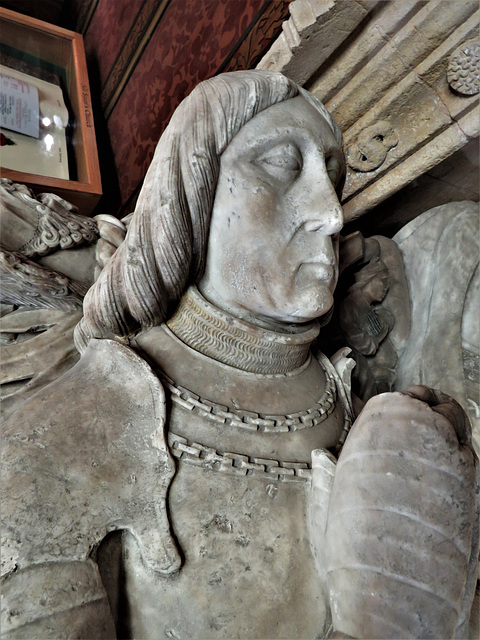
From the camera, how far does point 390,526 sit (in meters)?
0.77

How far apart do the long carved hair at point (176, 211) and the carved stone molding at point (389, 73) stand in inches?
29.0

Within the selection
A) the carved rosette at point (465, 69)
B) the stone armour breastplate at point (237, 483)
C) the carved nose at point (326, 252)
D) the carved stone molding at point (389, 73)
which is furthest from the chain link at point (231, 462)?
the carved rosette at point (465, 69)

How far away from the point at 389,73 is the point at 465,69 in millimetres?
276

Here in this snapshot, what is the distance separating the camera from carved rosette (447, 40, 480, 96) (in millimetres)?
1558

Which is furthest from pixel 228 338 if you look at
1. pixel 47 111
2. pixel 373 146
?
pixel 47 111

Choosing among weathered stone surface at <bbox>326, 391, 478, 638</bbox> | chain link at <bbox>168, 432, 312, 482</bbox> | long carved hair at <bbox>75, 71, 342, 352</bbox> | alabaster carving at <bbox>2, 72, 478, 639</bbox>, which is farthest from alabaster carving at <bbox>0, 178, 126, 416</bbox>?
weathered stone surface at <bbox>326, 391, 478, 638</bbox>

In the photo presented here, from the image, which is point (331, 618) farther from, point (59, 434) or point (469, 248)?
point (469, 248)

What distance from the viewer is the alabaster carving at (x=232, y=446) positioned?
767 mm

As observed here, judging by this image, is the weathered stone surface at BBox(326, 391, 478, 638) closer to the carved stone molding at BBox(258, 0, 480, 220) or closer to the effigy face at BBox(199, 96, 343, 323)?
the effigy face at BBox(199, 96, 343, 323)

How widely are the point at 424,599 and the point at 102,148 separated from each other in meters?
3.78

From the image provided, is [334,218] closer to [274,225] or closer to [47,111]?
[274,225]

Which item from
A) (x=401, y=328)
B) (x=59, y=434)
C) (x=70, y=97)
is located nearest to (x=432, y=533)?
(x=59, y=434)

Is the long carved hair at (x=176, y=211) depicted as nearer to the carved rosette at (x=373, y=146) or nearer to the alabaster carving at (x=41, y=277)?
the alabaster carving at (x=41, y=277)

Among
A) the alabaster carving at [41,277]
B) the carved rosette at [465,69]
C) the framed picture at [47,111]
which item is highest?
the carved rosette at [465,69]
